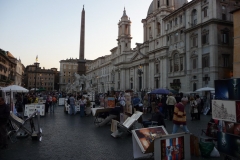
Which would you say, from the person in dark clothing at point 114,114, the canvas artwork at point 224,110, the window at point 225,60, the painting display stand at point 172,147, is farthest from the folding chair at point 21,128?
the window at point 225,60

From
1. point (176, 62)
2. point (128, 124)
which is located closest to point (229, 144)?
point (128, 124)

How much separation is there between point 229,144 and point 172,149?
61.4 inches

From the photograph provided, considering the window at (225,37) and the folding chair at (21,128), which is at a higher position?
the window at (225,37)

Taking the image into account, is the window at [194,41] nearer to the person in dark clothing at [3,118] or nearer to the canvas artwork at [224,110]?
the canvas artwork at [224,110]

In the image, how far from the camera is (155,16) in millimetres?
47000

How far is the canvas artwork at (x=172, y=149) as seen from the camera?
19.2ft

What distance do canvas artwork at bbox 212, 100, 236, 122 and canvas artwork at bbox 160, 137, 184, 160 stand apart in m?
1.25

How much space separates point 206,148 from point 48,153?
4.98m

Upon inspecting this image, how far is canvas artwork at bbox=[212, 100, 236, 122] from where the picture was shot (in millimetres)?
5750

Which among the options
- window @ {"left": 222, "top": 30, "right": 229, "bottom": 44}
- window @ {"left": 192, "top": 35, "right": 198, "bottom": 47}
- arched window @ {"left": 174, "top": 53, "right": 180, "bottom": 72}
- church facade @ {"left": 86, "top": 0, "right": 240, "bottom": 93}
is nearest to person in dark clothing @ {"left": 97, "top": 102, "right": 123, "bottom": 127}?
church facade @ {"left": 86, "top": 0, "right": 240, "bottom": 93}

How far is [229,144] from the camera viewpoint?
19.7 ft

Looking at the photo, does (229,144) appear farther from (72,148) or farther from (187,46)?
(187,46)

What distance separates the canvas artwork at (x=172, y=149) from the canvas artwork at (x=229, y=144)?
1.14 metres

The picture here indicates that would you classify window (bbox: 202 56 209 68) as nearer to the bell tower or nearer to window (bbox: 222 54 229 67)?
window (bbox: 222 54 229 67)
